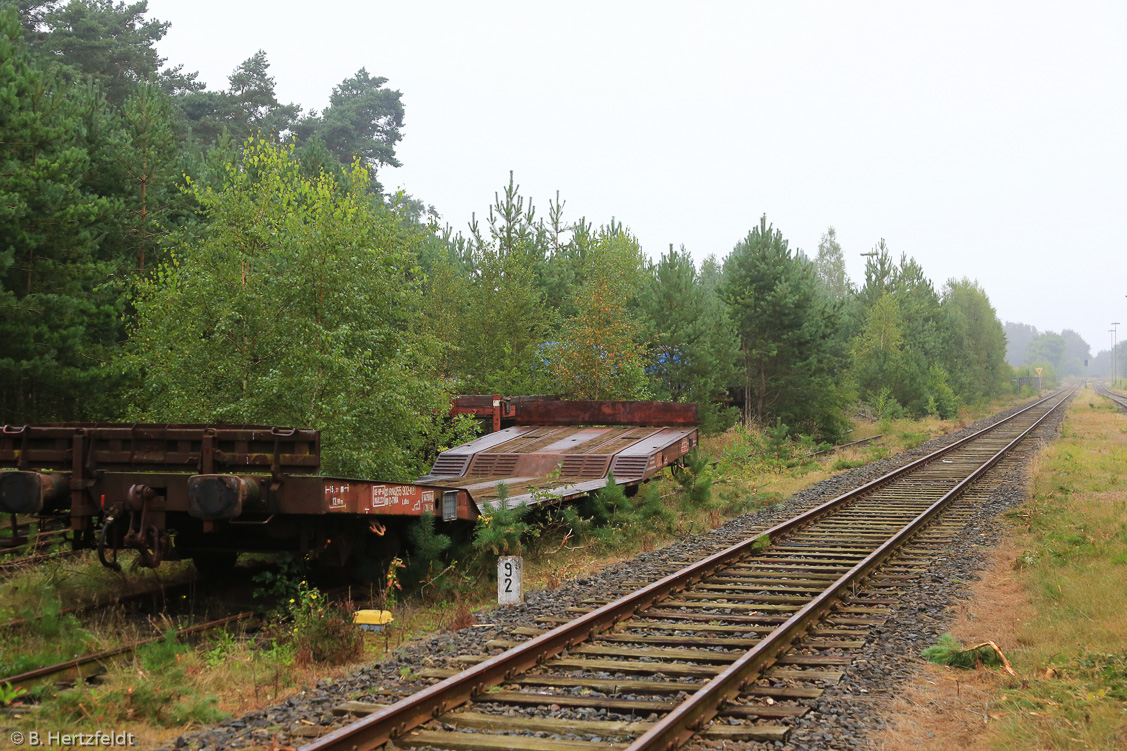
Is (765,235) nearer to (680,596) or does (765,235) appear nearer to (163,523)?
(680,596)

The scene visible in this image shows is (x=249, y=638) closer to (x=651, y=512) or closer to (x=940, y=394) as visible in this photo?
(x=651, y=512)

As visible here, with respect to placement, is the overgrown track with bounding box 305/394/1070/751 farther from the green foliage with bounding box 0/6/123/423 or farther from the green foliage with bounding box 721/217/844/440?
the green foliage with bounding box 721/217/844/440

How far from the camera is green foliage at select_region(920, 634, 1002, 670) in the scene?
21.2 ft

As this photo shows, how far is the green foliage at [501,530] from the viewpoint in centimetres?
930

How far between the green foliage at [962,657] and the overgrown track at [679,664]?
2.04 feet

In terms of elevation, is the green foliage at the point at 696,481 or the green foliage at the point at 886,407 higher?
the green foliage at the point at 886,407

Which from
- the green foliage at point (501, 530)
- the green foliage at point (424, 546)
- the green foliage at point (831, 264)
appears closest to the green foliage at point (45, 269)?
the green foliage at point (424, 546)

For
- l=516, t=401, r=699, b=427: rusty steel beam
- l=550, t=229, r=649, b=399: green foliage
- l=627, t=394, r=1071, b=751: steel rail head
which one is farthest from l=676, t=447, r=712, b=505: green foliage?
l=550, t=229, r=649, b=399: green foliage

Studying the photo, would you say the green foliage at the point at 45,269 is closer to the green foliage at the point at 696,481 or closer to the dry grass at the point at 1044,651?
the green foliage at the point at 696,481

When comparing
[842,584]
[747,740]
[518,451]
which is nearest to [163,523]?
[747,740]

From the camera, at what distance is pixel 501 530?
30.6ft

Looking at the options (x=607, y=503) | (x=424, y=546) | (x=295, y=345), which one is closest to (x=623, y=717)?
(x=424, y=546)

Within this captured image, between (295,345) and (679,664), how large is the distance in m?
8.43

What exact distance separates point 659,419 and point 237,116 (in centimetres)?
3989
